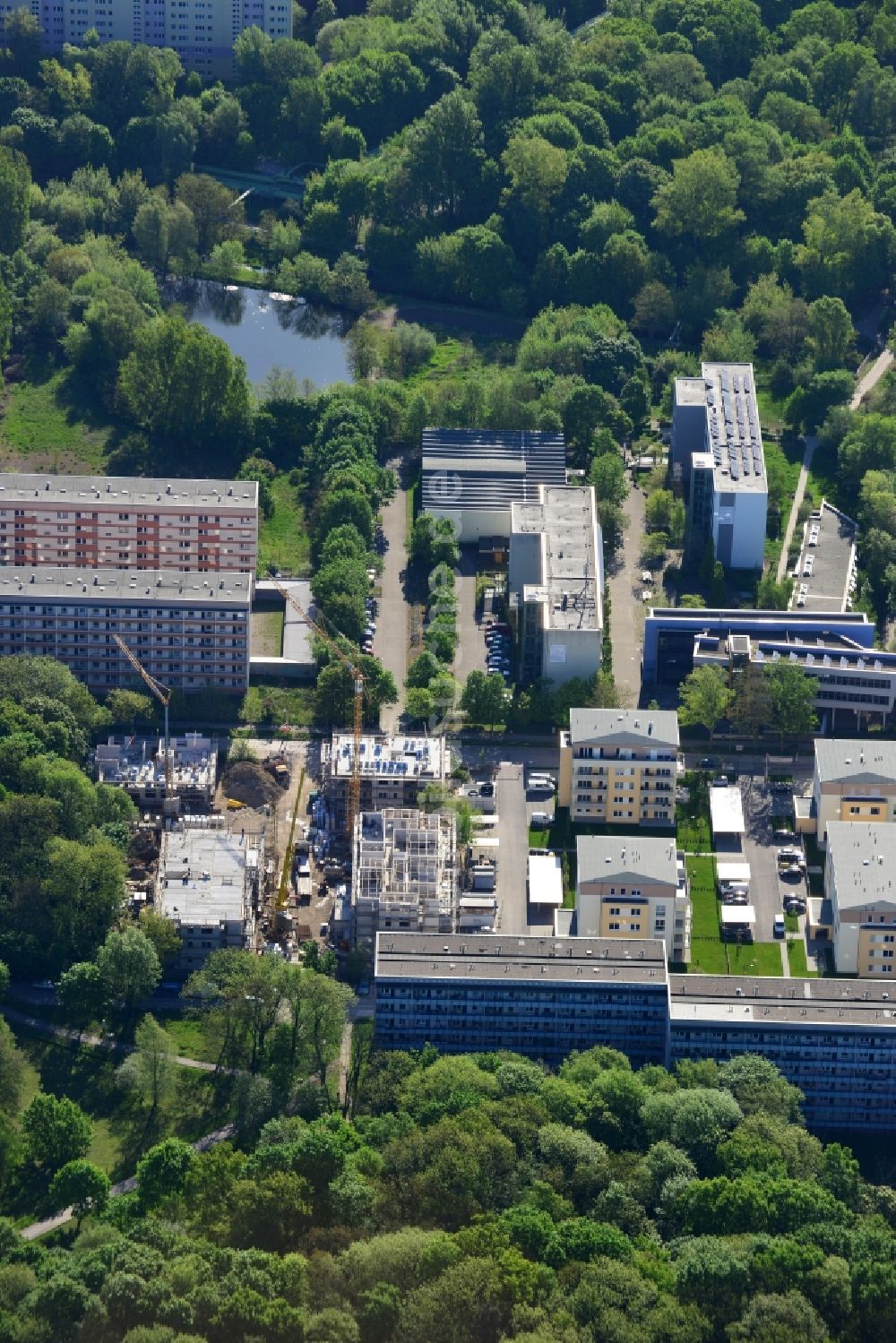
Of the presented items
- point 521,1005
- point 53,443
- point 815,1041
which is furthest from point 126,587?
point 815,1041

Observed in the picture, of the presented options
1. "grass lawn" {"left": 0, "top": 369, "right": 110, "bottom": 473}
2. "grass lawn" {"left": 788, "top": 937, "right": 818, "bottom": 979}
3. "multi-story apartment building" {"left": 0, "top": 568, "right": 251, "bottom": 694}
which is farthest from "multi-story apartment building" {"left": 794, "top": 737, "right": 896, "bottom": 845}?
"grass lawn" {"left": 0, "top": 369, "right": 110, "bottom": 473}

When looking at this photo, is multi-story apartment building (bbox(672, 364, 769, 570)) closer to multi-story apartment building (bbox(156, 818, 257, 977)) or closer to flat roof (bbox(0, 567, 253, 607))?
flat roof (bbox(0, 567, 253, 607))

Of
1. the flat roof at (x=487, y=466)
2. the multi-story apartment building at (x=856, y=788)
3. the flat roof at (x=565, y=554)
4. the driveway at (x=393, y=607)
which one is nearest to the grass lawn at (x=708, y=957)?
→ the multi-story apartment building at (x=856, y=788)

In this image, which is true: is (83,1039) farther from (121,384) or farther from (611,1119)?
(121,384)

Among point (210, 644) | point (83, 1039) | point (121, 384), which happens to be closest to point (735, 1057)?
point (83, 1039)

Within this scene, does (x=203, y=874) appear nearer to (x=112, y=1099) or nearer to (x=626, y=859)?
(x=112, y=1099)
